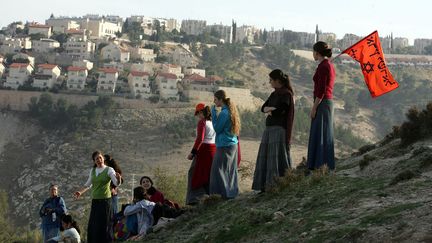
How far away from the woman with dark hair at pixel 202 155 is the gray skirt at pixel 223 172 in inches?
22.5

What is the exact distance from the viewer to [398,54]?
547 feet

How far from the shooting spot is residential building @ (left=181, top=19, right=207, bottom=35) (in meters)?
171

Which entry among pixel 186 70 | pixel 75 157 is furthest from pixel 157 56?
pixel 75 157

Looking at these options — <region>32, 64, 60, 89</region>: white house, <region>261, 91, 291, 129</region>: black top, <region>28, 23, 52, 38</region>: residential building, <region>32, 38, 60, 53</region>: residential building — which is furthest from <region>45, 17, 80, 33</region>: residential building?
<region>261, 91, 291, 129</region>: black top

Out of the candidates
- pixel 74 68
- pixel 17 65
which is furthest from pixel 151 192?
pixel 17 65

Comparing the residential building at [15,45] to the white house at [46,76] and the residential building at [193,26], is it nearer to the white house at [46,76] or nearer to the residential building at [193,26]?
the white house at [46,76]

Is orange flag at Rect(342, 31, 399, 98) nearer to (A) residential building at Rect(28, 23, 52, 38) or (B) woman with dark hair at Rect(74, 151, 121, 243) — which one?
(B) woman with dark hair at Rect(74, 151, 121, 243)

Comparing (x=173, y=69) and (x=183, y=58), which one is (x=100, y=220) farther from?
(x=183, y=58)

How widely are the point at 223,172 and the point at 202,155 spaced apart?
2.55 ft

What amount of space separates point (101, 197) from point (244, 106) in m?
93.9

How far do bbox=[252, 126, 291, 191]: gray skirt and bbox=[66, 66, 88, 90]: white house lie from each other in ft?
315

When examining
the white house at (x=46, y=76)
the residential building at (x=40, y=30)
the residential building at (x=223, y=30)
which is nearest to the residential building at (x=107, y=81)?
the white house at (x=46, y=76)

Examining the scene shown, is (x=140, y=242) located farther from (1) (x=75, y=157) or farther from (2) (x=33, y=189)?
(1) (x=75, y=157)

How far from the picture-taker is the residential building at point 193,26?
171462 millimetres
